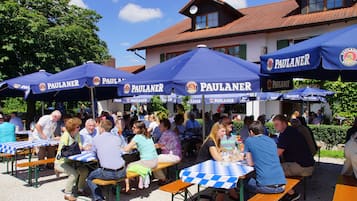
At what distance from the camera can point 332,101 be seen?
17281mm

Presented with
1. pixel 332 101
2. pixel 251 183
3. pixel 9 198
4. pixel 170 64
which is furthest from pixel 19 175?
pixel 332 101

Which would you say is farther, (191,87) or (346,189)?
(191,87)

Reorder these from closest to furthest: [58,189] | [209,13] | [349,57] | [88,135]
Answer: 1. [349,57]
2. [58,189]
3. [88,135]
4. [209,13]

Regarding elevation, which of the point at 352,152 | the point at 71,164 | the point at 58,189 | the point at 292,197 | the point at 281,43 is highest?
the point at 281,43

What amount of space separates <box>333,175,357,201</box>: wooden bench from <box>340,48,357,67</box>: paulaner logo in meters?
1.73

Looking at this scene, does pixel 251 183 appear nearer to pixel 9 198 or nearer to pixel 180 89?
pixel 180 89

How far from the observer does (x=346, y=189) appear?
4500 millimetres

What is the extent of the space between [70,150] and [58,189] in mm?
1163

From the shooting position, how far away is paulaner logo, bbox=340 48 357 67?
4.03 m

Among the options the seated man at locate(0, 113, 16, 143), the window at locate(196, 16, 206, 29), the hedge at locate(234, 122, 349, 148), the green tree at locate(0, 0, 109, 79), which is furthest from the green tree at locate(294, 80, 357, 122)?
the seated man at locate(0, 113, 16, 143)

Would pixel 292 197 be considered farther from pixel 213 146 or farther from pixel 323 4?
pixel 323 4

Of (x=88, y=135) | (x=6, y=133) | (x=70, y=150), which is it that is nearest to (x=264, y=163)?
(x=70, y=150)

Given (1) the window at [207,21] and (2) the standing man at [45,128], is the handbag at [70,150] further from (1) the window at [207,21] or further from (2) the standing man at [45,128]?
(1) the window at [207,21]

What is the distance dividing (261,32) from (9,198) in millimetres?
16714
